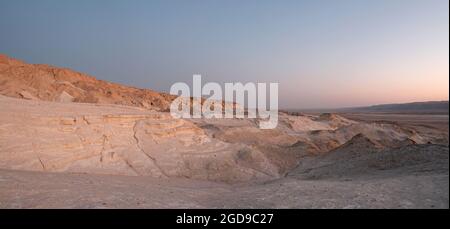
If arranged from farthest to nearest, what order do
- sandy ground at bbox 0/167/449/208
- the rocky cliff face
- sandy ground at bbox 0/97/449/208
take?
1. the rocky cliff face
2. sandy ground at bbox 0/97/449/208
3. sandy ground at bbox 0/167/449/208

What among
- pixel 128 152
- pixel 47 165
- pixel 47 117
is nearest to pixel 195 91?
pixel 128 152

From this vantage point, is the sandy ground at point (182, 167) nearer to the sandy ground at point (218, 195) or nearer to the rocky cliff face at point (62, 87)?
the sandy ground at point (218, 195)

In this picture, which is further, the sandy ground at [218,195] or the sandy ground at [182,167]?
the sandy ground at [182,167]

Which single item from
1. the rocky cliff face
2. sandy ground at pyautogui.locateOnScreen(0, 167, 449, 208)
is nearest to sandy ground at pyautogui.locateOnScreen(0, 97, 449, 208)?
sandy ground at pyautogui.locateOnScreen(0, 167, 449, 208)

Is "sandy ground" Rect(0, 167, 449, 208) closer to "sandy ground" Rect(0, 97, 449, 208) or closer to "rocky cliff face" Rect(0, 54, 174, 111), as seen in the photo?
"sandy ground" Rect(0, 97, 449, 208)

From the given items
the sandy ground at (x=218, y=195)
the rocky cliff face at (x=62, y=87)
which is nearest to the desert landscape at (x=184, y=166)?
the sandy ground at (x=218, y=195)

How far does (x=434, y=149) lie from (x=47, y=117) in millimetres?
11278

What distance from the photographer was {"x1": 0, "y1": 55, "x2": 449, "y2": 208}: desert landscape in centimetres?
663

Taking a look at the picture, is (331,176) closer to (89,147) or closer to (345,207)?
(345,207)

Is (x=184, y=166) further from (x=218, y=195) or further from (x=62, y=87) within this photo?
(x=62, y=87)

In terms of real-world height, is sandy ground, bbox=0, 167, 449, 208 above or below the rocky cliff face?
below

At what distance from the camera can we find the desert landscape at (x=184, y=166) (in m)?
6.63

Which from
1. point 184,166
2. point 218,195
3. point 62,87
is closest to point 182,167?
point 184,166

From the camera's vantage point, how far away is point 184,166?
40.8 ft
